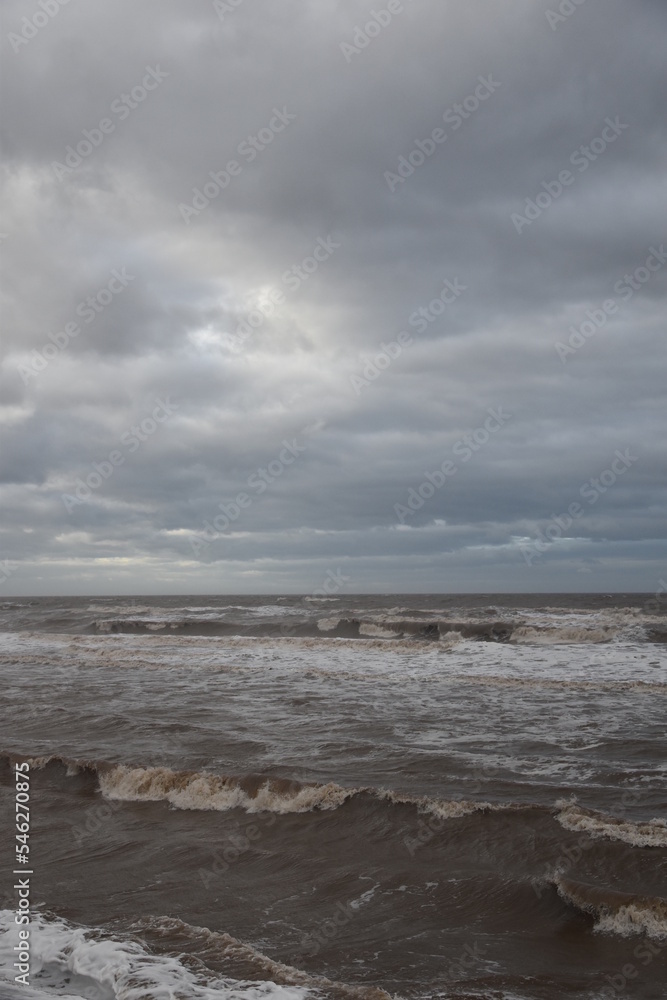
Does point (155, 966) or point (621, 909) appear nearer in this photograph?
point (155, 966)

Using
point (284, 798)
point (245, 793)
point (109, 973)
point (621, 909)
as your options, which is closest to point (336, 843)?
point (284, 798)

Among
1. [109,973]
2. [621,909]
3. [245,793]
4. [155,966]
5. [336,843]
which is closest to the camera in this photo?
[109,973]

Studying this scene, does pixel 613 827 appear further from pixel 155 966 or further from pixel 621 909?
pixel 155 966

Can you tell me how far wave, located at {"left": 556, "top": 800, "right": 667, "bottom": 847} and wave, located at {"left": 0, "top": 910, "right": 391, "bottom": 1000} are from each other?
4472 millimetres

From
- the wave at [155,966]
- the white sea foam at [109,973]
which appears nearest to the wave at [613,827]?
the wave at [155,966]

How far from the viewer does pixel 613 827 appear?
9.00 metres

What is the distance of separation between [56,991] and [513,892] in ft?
16.1

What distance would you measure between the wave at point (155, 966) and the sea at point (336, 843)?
0.02 metres

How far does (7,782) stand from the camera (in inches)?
496

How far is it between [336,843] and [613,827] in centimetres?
372

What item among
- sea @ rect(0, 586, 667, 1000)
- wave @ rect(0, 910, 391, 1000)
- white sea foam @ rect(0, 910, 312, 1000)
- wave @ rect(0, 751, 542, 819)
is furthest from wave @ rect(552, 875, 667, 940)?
white sea foam @ rect(0, 910, 312, 1000)

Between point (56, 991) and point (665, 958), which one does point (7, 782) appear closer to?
point (56, 991)

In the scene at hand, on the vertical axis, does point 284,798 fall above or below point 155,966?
below

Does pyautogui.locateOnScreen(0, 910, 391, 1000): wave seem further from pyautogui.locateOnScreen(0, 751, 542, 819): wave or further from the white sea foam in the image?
pyautogui.locateOnScreen(0, 751, 542, 819): wave
